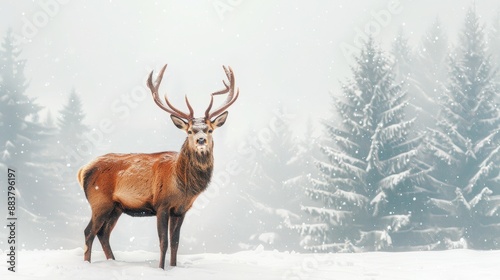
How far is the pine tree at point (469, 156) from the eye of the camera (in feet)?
75.0

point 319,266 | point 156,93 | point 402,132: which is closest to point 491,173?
point 402,132

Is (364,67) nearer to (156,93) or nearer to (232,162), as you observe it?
(156,93)

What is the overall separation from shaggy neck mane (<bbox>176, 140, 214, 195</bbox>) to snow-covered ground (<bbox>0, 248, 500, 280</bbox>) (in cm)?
119

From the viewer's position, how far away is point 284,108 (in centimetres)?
3612

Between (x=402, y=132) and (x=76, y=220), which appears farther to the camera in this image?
(x=76, y=220)

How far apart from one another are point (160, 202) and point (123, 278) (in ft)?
3.89

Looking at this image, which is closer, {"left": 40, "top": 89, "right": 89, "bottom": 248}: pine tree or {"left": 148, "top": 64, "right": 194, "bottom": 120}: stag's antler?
{"left": 148, "top": 64, "right": 194, "bottom": 120}: stag's antler

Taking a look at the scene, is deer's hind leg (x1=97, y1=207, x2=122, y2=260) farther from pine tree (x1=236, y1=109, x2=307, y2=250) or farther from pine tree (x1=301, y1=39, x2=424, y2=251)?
pine tree (x1=236, y1=109, x2=307, y2=250)

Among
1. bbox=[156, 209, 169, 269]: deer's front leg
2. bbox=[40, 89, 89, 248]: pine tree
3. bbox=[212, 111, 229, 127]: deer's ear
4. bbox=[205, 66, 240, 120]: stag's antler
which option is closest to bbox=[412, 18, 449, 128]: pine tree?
bbox=[40, 89, 89, 248]: pine tree

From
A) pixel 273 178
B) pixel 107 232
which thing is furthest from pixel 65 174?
pixel 107 232

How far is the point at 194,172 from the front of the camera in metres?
9.82

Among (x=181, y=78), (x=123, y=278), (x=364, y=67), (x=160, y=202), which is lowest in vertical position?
(x=123, y=278)

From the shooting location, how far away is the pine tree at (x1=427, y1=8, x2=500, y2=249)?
22875mm

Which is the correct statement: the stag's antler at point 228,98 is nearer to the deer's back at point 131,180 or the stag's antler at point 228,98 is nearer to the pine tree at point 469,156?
the deer's back at point 131,180
